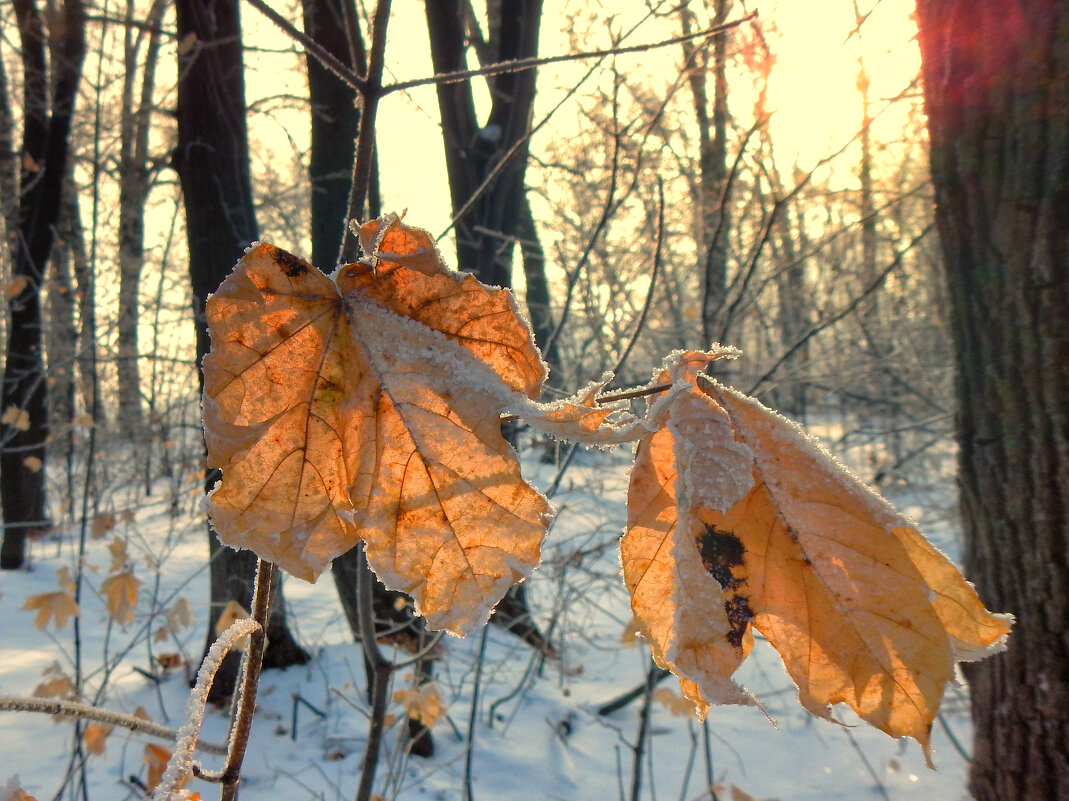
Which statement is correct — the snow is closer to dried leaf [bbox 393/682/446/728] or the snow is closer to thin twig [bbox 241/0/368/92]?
dried leaf [bbox 393/682/446/728]

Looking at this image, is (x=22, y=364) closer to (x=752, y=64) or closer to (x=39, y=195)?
(x=39, y=195)

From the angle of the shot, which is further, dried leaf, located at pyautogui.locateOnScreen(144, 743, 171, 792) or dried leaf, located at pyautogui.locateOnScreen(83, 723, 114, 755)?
dried leaf, located at pyautogui.locateOnScreen(83, 723, 114, 755)

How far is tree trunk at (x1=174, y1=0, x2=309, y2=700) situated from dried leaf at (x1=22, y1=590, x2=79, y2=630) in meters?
0.50

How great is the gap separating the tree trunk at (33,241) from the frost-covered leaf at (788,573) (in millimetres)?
5171

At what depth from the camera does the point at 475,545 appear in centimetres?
A: 47

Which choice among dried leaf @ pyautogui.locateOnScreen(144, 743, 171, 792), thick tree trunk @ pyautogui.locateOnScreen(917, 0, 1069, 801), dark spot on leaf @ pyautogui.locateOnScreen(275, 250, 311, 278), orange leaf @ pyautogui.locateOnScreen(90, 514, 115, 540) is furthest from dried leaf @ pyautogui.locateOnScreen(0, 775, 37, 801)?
orange leaf @ pyautogui.locateOnScreen(90, 514, 115, 540)

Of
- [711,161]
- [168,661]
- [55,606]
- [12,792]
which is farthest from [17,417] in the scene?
[711,161]

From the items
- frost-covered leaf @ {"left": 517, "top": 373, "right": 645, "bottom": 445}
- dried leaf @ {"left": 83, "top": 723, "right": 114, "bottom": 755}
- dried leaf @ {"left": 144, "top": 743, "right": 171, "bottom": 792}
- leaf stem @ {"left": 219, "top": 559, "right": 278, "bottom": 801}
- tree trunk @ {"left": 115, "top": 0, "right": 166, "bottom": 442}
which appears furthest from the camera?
tree trunk @ {"left": 115, "top": 0, "right": 166, "bottom": 442}

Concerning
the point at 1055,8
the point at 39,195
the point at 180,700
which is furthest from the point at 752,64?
the point at 39,195

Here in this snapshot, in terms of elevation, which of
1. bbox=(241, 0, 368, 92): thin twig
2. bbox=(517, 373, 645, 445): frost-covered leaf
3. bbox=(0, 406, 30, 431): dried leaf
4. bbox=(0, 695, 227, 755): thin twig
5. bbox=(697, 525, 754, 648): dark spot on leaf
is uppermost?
bbox=(241, 0, 368, 92): thin twig

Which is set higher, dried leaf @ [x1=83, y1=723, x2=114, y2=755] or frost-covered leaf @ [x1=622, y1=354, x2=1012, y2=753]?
frost-covered leaf @ [x1=622, y1=354, x2=1012, y2=753]

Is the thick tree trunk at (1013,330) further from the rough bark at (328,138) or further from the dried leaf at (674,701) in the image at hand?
→ the rough bark at (328,138)

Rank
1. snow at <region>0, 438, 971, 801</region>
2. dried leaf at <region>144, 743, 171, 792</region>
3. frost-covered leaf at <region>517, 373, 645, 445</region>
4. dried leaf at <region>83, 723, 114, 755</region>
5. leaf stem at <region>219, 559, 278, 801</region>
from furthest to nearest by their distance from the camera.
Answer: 1. snow at <region>0, 438, 971, 801</region>
2. dried leaf at <region>83, 723, 114, 755</region>
3. dried leaf at <region>144, 743, 171, 792</region>
4. leaf stem at <region>219, 559, 278, 801</region>
5. frost-covered leaf at <region>517, 373, 645, 445</region>

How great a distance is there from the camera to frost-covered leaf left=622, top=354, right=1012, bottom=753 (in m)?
0.47
